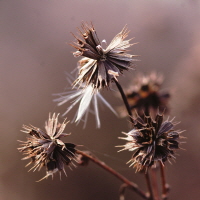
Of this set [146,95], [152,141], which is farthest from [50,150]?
[146,95]

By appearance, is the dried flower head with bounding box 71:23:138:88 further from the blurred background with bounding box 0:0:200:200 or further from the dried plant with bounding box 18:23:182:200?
the blurred background with bounding box 0:0:200:200

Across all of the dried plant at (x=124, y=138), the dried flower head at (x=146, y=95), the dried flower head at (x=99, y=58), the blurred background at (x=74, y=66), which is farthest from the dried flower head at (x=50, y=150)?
the blurred background at (x=74, y=66)

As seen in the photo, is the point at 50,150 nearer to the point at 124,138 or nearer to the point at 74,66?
the point at 124,138

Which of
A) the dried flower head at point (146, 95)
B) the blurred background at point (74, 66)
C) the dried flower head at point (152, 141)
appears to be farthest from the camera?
the blurred background at point (74, 66)

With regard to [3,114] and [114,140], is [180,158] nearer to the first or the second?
[114,140]

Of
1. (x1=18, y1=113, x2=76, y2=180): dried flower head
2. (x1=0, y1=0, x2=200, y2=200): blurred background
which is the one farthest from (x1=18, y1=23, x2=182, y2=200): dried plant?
(x1=0, y1=0, x2=200, y2=200): blurred background

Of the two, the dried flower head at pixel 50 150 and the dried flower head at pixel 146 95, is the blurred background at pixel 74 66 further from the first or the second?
the dried flower head at pixel 50 150
